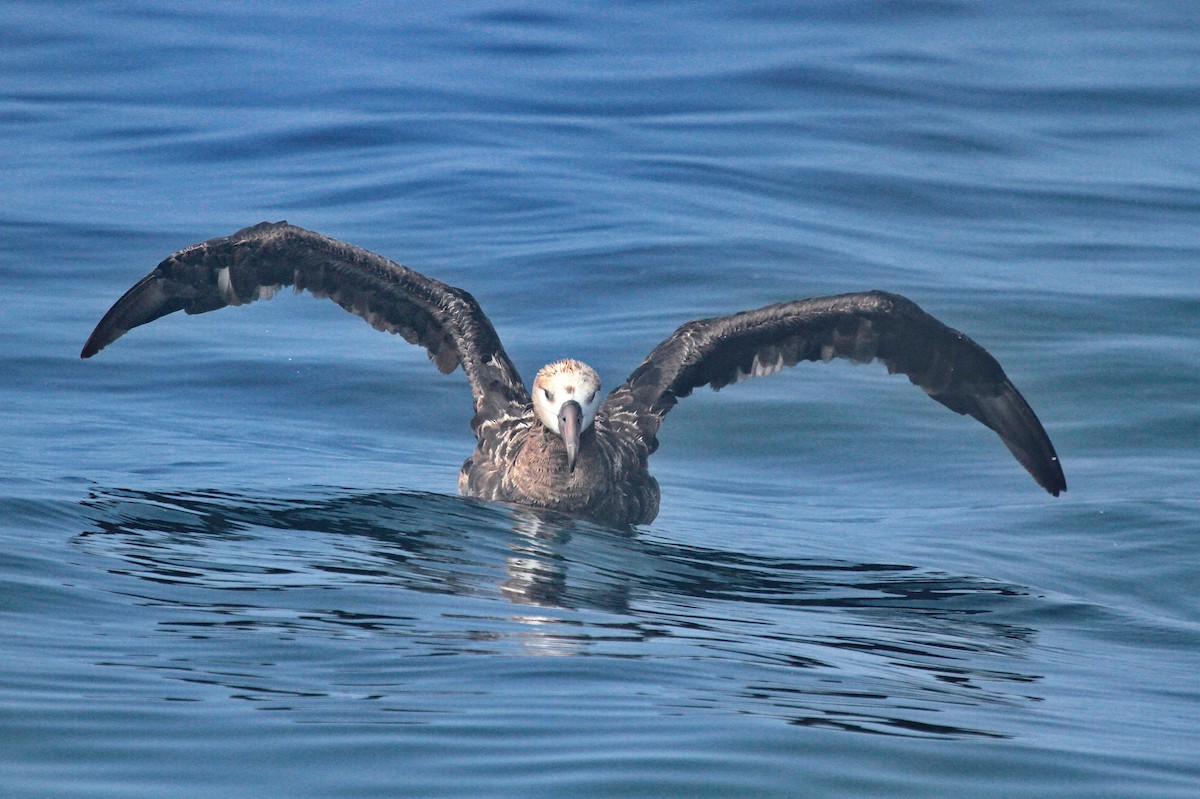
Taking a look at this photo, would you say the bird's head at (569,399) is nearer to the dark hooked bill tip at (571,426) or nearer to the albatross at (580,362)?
the dark hooked bill tip at (571,426)

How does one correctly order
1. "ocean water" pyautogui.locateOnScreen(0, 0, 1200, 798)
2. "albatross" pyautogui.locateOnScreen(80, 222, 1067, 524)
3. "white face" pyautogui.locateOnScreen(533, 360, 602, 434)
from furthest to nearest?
"albatross" pyautogui.locateOnScreen(80, 222, 1067, 524), "white face" pyautogui.locateOnScreen(533, 360, 602, 434), "ocean water" pyautogui.locateOnScreen(0, 0, 1200, 798)

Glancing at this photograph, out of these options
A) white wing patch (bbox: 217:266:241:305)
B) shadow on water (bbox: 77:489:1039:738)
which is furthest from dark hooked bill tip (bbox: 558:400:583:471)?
white wing patch (bbox: 217:266:241:305)

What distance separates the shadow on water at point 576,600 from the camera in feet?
23.4

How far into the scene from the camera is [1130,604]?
9.62 m

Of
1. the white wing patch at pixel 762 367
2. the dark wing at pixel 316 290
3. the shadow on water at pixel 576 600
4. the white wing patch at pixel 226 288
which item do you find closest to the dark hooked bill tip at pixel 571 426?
the shadow on water at pixel 576 600

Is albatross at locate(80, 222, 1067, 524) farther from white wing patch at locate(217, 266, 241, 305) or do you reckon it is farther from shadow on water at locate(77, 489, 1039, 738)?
shadow on water at locate(77, 489, 1039, 738)

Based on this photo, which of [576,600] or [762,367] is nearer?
[576,600]

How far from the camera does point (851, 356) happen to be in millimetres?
11703

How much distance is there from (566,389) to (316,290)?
2603 mm

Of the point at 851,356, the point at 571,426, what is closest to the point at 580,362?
the point at 571,426

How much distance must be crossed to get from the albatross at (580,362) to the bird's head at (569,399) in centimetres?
11

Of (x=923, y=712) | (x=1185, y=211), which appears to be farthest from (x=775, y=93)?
(x=923, y=712)

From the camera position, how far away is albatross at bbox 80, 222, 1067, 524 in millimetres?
11000

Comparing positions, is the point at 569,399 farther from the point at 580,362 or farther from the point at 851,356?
the point at 851,356
